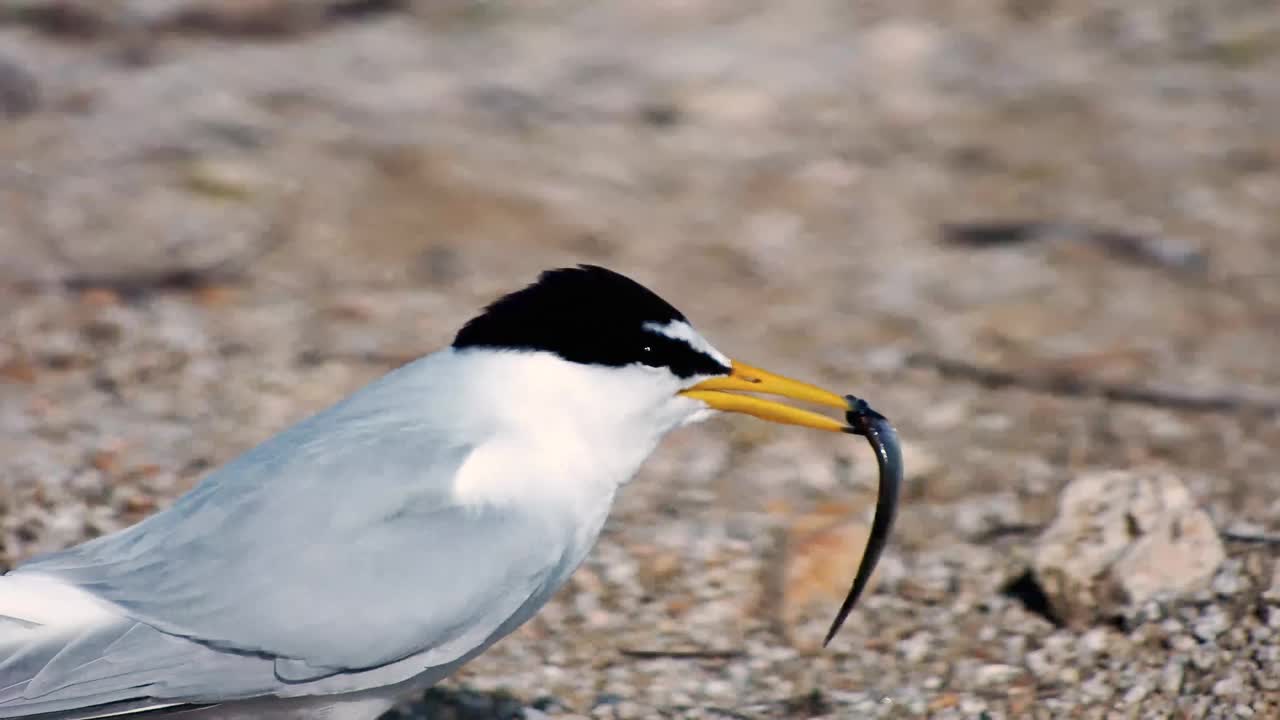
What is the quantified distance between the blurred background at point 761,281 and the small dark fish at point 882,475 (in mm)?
343

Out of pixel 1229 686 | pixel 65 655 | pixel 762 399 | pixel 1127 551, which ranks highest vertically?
pixel 762 399

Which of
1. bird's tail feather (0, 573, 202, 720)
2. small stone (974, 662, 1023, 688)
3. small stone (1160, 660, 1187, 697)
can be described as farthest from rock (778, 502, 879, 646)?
bird's tail feather (0, 573, 202, 720)

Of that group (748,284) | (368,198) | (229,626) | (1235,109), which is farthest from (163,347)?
(1235,109)

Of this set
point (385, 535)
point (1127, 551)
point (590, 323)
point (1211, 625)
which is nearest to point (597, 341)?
point (590, 323)

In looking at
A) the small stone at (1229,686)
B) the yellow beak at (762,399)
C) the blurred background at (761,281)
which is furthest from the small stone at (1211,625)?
the yellow beak at (762,399)

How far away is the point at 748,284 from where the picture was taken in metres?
5.82

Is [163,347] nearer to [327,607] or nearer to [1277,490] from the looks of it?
[327,607]

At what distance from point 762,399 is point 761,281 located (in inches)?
108

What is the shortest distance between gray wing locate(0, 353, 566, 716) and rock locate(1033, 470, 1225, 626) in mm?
1203

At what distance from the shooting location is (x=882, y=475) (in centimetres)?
317

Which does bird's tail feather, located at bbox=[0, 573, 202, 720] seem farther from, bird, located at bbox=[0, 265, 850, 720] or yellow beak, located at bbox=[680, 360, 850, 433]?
yellow beak, located at bbox=[680, 360, 850, 433]

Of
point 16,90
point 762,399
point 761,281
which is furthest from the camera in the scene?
point 16,90

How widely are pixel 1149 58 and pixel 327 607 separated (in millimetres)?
6261

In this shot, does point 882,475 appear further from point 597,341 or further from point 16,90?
point 16,90
